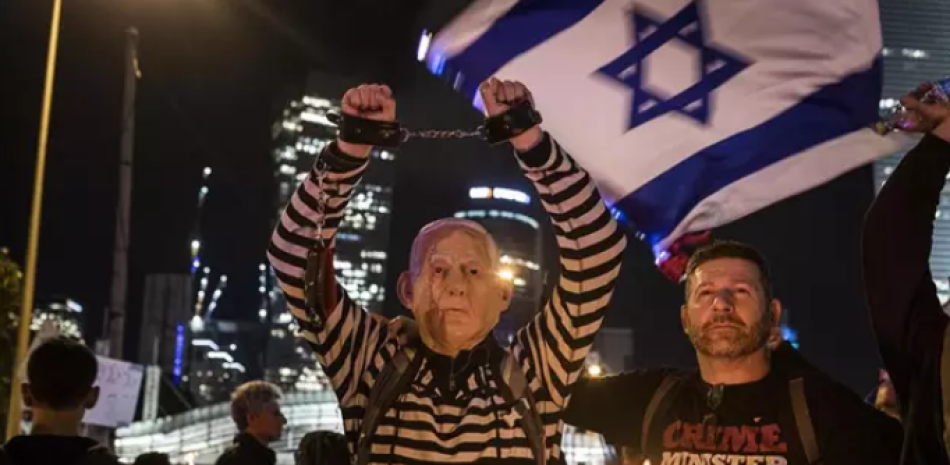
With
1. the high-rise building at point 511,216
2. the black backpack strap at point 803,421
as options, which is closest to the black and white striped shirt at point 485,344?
the black backpack strap at point 803,421

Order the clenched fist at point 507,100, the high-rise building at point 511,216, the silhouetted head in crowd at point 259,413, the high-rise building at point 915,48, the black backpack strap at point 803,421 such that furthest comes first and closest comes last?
the high-rise building at point 511,216, the high-rise building at point 915,48, the silhouetted head in crowd at point 259,413, the clenched fist at point 507,100, the black backpack strap at point 803,421

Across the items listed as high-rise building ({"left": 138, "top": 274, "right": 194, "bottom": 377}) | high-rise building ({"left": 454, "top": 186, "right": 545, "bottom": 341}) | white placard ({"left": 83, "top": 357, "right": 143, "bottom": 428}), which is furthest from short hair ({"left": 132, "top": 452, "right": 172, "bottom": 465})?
high-rise building ({"left": 454, "top": 186, "right": 545, "bottom": 341})

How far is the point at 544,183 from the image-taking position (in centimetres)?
331

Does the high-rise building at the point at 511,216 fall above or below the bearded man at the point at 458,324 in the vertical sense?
above

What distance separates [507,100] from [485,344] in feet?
2.91

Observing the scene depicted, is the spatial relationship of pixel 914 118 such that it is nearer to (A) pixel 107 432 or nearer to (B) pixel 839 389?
(B) pixel 839 389

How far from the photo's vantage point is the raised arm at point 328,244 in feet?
10.9

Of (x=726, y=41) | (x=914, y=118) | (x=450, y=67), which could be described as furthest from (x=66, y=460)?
(x=726, y=41)

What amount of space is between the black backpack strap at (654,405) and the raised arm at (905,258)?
0.82 metres

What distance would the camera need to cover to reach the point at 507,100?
127 inches

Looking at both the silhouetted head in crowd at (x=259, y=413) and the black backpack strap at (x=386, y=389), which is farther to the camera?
the silhouetted head in crowd at (x=259, y=413)

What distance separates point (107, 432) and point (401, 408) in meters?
10.8

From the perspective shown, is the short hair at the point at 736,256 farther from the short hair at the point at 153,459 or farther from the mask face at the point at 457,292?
the short hair at the point at 153,459

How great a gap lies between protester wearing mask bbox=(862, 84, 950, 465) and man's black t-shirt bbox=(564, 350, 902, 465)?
21 centimetres
